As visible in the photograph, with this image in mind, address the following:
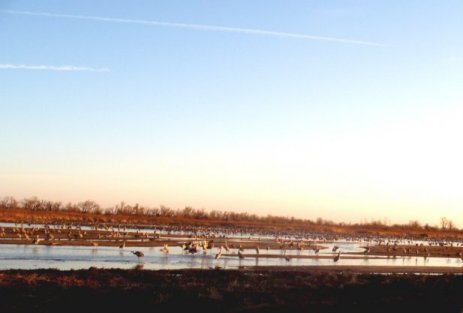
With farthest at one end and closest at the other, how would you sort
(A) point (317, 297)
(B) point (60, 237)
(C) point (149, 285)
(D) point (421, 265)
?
(B) point (60, 237) → (D) point (421, 265) → (C) point (149, 285) → (A) point (317, 297)

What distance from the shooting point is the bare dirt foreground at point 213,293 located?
16.7m

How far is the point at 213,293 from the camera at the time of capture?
60.5 feet

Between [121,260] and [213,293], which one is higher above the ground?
[213,293]

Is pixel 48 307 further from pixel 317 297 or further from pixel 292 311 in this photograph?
Answer: pixel 317 297

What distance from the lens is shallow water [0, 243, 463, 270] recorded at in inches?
1121

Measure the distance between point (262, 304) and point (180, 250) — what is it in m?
22.2

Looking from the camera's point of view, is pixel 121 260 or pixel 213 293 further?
pixel 121 260

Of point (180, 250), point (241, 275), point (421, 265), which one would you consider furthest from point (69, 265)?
point (421, 265)

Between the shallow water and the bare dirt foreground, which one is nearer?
the bare dirt foreground

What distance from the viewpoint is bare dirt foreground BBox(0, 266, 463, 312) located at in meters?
16.7

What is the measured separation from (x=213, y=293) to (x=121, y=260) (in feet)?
45.5

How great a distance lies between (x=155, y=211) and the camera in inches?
4348

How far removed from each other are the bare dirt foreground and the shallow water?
4.77 meters

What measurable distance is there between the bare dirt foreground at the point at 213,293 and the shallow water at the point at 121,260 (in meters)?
4.77
